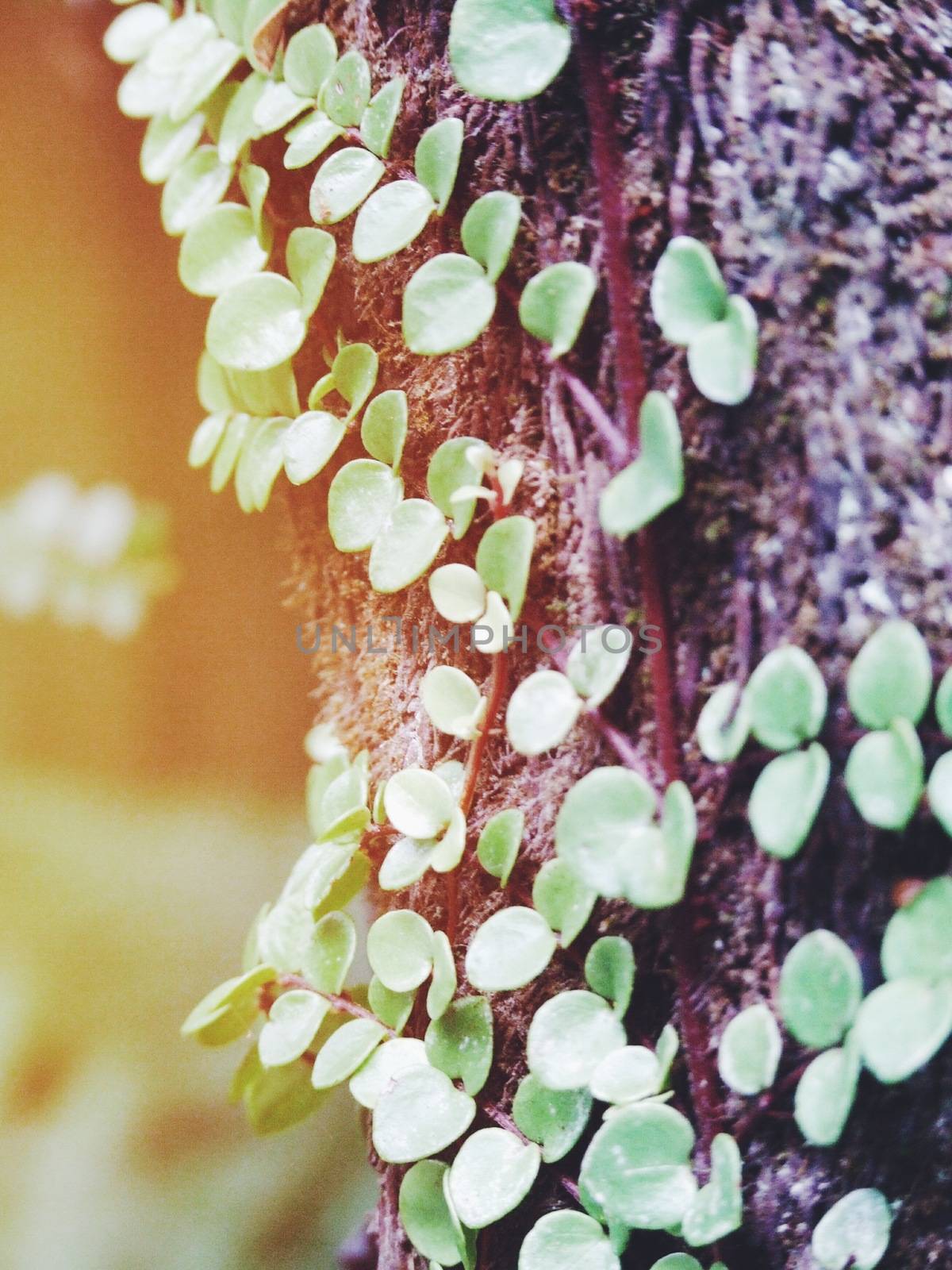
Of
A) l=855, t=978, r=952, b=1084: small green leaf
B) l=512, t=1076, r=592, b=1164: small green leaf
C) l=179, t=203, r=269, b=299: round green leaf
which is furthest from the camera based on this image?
l=179, t=203, r=269, b=299: round green leaf

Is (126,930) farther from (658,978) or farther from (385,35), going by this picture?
(385,35)

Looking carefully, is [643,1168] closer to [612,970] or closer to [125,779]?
[612,970]

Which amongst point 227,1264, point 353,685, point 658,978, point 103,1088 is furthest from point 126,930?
point 658,978

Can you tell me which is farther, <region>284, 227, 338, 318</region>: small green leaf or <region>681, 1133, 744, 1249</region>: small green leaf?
<region>284, 227, 338, 318</region>: small green leaf

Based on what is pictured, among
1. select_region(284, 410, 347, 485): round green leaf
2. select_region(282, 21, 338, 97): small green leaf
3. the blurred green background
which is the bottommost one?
the blurred green background

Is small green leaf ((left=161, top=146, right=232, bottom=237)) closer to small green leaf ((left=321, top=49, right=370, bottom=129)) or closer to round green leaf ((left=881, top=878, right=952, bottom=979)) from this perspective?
small green leaf ((left=321, top=49, right=370, bottom=129))

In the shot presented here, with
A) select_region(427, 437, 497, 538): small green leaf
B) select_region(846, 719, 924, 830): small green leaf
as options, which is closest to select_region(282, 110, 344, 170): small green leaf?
select_region(427, 437, 497, 538): small green leaf

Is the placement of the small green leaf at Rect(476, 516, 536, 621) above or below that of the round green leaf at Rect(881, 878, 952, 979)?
above
